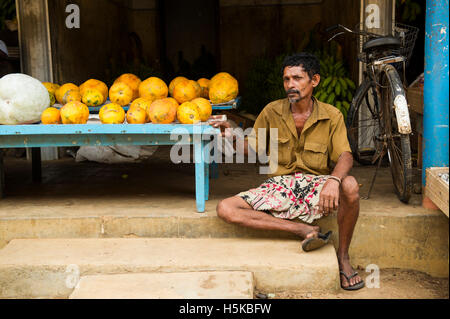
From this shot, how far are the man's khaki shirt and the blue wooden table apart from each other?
1.25 ft

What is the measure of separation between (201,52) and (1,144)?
26.5ft

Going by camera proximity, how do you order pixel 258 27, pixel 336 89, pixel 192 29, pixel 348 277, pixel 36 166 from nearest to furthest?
pixel 348 277
pixel 36 166
pixel 336 89
pixel 258 27
pixel 192 29

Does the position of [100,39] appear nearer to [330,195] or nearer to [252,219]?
[252,219]

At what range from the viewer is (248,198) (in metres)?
3.48

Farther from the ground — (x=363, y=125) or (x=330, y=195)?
(x=363, y=125)

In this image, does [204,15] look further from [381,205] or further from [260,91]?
[381,205]

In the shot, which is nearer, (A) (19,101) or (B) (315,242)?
(B) (315,242)

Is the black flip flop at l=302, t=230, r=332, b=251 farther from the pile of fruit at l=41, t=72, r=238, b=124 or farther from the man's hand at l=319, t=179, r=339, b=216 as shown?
the pile of fruit at l=41, t=72, r=238, b=124

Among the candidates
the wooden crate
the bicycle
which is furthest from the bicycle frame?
Answer: the wooden crate

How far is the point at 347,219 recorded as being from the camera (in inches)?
130

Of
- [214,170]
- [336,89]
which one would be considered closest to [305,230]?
[214,170]

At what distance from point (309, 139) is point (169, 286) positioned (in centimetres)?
137

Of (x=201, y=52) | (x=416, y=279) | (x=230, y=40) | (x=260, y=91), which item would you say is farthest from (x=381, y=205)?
(x=201, y=52)

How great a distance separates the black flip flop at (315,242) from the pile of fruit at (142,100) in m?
1.13
